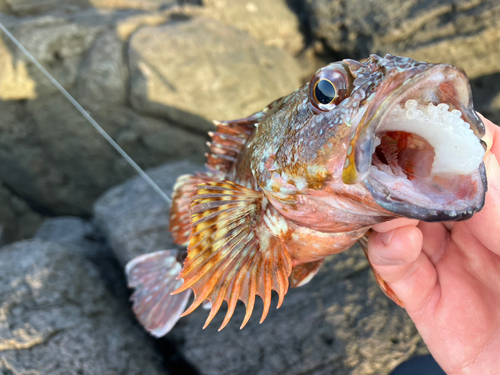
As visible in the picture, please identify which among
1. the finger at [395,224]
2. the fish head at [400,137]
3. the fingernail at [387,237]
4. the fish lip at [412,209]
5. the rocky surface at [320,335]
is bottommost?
the rocky surface at [320,335]

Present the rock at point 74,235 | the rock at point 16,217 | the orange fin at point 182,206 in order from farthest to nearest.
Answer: the rock at point 16,217, the rock at point 74,235, the orange fin at point 182,206

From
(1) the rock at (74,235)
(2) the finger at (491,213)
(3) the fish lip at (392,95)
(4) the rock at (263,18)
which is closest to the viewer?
(3) the fish lip at (392,95)

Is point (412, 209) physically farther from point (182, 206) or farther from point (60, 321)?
point (60, 321)

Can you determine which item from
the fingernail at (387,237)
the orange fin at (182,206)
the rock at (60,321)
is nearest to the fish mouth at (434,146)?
the fingernail at (387,237)

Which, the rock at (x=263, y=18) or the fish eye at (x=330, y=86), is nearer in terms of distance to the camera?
the fish eye at (x=330, y=86)

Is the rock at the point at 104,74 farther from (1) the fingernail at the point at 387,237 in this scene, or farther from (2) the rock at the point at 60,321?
(1) the fingernail at the point at 387,237

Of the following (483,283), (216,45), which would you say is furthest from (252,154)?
(216,45)

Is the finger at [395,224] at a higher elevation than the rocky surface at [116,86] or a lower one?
higher

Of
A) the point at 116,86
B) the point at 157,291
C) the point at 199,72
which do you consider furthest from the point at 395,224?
the point at 116,86
